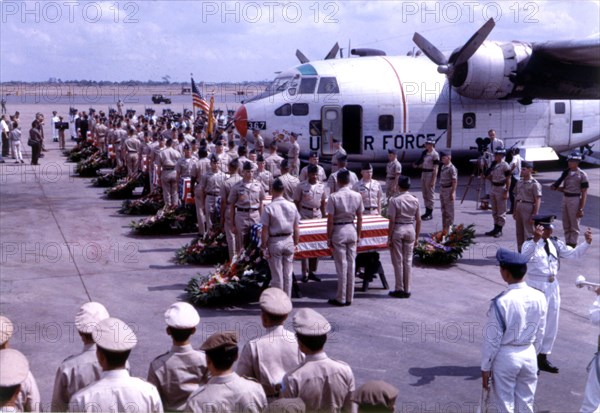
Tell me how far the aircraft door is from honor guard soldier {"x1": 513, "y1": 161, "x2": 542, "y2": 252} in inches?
334

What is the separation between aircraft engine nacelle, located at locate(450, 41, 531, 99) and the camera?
19.2 meters

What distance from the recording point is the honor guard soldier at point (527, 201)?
11.7 meters

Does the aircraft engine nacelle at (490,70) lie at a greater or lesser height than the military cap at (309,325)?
greater

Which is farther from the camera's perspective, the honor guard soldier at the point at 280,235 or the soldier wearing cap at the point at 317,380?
the honor guard soldier at the point at 280,235

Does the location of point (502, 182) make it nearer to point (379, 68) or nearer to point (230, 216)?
point (230, 216)

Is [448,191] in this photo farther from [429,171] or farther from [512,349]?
[512,349]

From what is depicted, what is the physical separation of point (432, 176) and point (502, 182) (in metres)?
2.04

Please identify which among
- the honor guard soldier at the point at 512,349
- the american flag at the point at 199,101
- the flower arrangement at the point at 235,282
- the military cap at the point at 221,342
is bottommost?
the flower arrangement at the point at 235,282

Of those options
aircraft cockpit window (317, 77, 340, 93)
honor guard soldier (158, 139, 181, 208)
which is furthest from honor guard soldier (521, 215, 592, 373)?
aircraft cockpit window (317, 77, 340, 93)

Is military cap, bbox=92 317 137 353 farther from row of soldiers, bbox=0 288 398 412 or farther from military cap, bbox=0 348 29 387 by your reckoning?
military cap, bbox=0 348 29 387

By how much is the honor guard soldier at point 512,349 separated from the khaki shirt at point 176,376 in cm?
227

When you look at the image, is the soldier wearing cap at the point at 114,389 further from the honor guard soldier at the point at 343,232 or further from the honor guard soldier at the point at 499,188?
the honor guard soldier at the point at 499,188

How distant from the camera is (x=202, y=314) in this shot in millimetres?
9375

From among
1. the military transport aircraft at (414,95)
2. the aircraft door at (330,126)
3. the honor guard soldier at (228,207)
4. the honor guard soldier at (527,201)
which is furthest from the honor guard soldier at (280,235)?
the aircraft door at (330,126)
